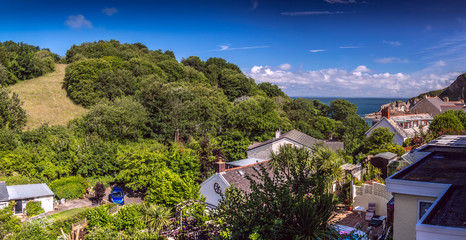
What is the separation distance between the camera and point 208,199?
69.9ft

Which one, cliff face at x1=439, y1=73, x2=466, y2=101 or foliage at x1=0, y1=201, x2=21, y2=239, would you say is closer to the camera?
foliage at x1=0, y1=201, x2=21, y2=239

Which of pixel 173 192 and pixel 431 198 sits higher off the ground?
pixel 431 198

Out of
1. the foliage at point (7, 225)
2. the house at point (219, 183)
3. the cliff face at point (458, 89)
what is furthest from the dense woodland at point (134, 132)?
the cliff face at point (458, 89)

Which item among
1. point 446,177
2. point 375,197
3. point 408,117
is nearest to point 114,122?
point 375,197

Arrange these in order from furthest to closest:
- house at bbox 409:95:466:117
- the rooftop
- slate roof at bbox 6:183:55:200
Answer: house at bbox 409:95:466:117
slate roof at bbox 6:183:55:200
the rooftop

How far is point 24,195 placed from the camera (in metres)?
22.9

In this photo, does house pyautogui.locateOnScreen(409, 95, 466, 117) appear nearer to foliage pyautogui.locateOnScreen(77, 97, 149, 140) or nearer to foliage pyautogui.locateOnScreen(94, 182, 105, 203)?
foliage pyautogui.locateOnScreen(77, 97, 149, 140)

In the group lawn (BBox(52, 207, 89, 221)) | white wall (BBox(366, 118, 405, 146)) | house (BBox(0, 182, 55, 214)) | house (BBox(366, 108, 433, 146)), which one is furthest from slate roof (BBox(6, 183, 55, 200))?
white wall (BBox(366, 118, 405, 146))

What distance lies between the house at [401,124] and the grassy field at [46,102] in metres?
37.5

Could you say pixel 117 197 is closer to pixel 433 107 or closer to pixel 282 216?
pixel 282 216

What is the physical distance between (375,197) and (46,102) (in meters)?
43.5

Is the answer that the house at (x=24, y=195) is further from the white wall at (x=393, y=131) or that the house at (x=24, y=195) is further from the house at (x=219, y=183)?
the white wall at (x=393, y=131)

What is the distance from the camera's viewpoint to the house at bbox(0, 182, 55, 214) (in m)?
21.9

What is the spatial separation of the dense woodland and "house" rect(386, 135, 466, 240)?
12948 millimetres
